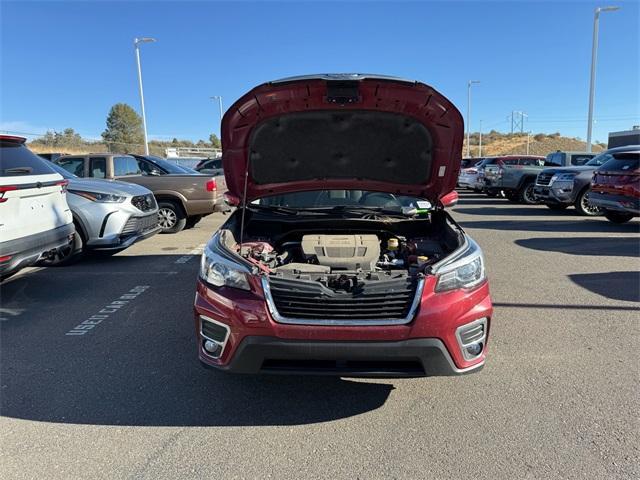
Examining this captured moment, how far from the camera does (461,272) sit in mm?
2740

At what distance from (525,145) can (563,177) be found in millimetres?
65642

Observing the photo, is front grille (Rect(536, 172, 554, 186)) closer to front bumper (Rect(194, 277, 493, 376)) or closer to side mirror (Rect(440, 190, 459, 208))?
side mirror (Rect(440, 190, 459, 208))

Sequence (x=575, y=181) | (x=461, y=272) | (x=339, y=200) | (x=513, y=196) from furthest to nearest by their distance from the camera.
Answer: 1. (x=513, y=196)
2. (x=575, y=181)
3. (x=339, y=200)
4. (x=461, y=272)

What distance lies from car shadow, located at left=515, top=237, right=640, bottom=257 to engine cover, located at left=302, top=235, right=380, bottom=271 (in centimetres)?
534

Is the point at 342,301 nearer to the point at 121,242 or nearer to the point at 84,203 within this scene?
the point at 121,242

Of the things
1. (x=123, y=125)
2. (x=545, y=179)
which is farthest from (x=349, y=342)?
(x=123, y=125)

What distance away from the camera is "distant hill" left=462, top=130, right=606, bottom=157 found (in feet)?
220

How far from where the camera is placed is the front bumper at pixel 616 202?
8852 mm

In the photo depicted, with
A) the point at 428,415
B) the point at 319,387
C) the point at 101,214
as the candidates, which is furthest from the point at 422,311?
the point at 101,214

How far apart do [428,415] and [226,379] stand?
1424 millimetres

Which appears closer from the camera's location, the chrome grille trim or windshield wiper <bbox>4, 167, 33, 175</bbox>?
the chrome grille trim

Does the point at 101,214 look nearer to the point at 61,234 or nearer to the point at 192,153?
the point at 61,234

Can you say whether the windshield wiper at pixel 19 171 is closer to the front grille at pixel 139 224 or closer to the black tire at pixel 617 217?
the front grille at pixel 139 224

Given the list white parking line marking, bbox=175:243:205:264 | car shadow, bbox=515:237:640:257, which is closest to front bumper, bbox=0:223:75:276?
white parking line marking, bbox=175:243:205:264
